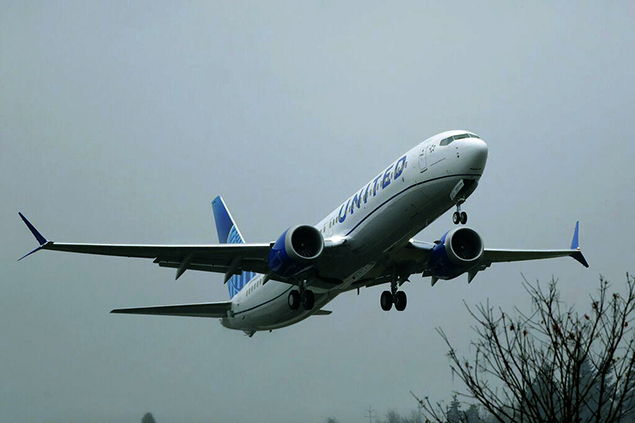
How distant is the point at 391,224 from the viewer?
2644cm

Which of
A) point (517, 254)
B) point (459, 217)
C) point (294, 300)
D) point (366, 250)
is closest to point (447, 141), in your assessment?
point (459, 217)

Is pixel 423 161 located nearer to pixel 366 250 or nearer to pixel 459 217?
pixel 459 217

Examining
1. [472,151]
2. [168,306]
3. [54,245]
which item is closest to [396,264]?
[472,151]

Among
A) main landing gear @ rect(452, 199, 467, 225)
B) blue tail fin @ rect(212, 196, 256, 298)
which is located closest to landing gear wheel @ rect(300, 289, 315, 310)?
main landing gear @ rect(452, 199, 467, 225)

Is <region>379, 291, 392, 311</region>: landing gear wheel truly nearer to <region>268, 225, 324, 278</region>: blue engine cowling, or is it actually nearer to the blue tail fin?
<region>268, 225, 324, 278</region>: blue engine cowling

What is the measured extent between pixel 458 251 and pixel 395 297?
3.67 m

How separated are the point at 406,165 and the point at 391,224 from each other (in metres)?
2.15

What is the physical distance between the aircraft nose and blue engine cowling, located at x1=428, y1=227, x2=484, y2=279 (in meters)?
6.20

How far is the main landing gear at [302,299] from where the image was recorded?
A: 30.7 metres

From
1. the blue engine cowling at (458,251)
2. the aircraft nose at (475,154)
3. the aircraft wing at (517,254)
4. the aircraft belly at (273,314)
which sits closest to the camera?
the aircraft nose at (475,154)

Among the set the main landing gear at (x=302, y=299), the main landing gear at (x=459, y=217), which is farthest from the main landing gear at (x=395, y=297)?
the main landing gear at (x=459, y=217)

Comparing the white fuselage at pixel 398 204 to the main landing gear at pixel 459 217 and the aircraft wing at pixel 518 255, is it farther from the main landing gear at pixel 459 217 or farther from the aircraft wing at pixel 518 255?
the aircraft wing at pixel 518 255

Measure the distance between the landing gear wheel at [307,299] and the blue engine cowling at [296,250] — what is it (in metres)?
2.21

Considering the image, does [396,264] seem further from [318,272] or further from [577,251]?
[577,251]
